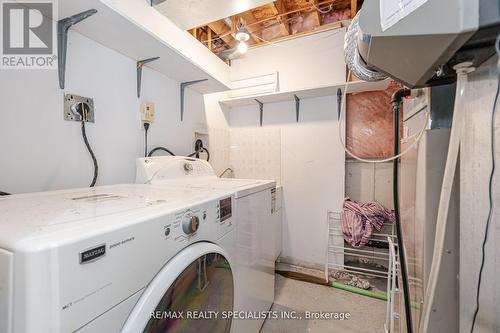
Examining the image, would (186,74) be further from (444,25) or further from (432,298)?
(432,298)

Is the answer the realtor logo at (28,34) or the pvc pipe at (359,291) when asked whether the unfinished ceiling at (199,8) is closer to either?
the realtor logo at (28,34)

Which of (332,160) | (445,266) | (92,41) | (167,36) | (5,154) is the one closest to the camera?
(445,266)

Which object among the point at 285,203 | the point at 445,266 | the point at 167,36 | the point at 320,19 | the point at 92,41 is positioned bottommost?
the point at 285,203

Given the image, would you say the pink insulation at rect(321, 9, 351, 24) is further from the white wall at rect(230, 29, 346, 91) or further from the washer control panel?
the washer control panel

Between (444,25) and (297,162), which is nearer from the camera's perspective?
(444,25)

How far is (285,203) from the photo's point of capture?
245 centimetres

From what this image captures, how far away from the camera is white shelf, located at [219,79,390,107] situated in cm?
194

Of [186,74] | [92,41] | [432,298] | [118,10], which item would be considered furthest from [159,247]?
[186,74]

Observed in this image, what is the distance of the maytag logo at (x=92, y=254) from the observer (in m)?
0.41

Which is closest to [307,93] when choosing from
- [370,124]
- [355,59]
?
[370,124]

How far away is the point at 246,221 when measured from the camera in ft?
3.68

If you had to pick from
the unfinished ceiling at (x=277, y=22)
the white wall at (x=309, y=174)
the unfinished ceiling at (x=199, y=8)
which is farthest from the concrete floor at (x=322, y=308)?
the unfinished ceiling at (x=277, y=22)

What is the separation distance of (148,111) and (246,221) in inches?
42.4

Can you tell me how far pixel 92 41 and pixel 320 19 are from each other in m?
2.19
